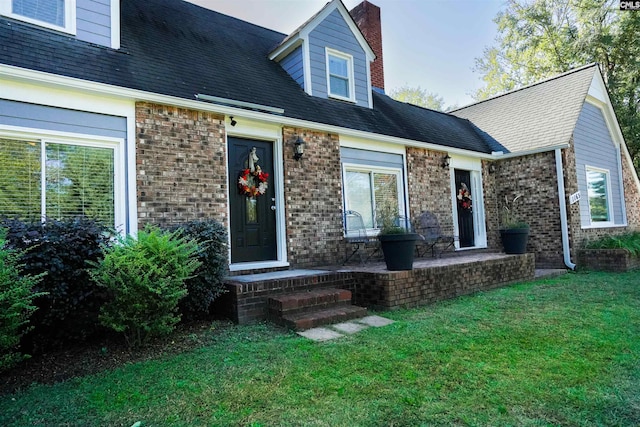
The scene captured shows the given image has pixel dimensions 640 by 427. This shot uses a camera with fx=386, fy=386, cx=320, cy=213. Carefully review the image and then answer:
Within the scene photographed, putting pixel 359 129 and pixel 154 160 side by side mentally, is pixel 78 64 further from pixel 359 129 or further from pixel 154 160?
pixel 359 129

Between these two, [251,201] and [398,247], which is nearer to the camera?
[398,247]

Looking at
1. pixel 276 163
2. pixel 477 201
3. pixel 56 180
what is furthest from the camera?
pixel 477 201

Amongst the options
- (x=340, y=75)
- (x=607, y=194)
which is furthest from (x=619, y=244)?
(x=340, y=75)

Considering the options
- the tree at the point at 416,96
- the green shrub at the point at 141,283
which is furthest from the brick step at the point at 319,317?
the tree at the point at 416,96

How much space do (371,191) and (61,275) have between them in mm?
5892

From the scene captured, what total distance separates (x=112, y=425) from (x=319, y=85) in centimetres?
728

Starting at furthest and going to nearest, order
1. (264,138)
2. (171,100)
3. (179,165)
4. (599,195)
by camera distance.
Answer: (599,195) < (264,138) < (179,165) < (171,100)

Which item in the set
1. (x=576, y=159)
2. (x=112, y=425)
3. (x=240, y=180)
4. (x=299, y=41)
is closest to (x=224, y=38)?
(x=299, y=41)

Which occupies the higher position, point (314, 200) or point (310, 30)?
point (310, 30)

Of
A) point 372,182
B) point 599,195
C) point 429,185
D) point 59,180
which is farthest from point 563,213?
point 59,180

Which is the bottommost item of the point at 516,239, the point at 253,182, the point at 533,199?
the point at 516,239

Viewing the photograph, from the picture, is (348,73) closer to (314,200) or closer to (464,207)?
(314,200)

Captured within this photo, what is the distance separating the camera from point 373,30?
11719 mm

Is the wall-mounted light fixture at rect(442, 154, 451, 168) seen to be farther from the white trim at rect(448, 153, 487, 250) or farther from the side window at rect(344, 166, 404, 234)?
the side window at rect(344, 166, 404, 234)
